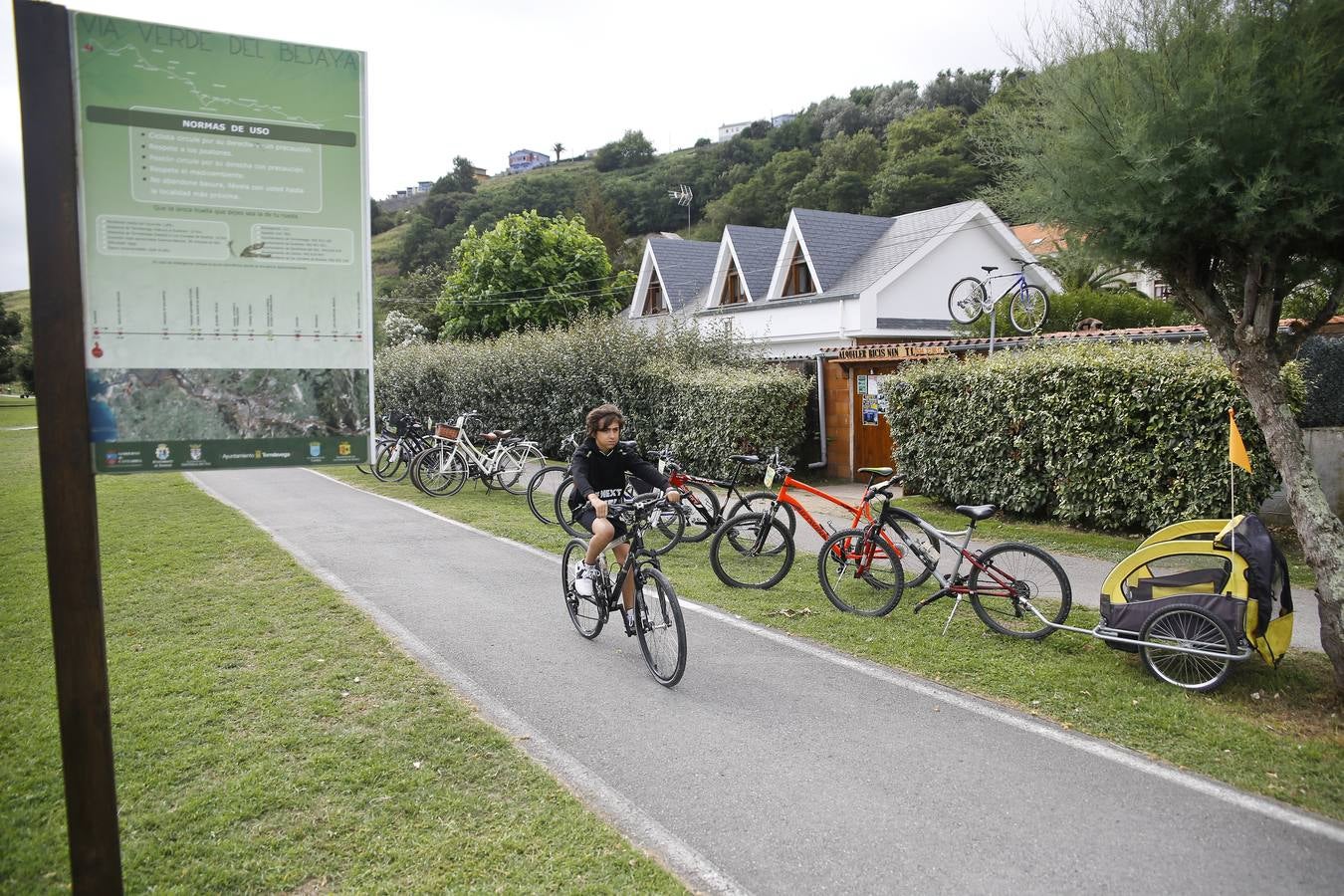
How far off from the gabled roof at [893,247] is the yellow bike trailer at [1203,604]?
1809cm

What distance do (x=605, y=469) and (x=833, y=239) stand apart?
21844mm

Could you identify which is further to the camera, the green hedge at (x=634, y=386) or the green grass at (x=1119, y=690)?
the green hedge at (x=634, y=386)

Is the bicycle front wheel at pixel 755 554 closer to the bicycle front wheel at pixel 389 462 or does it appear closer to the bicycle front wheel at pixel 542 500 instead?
the bicycle front wheel at pixel 542 500

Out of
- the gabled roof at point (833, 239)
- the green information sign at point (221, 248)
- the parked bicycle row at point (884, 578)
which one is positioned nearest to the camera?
the green information sign at point (221, 248)

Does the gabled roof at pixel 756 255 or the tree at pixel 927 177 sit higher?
the tree at pixel 927 177

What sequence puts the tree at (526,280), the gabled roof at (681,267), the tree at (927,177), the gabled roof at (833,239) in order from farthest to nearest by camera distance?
1. the tree at (927,177)
2. the tree at (526,280)
3. the gabled roof at (681,267)
4. the gabled roof at (833,239)

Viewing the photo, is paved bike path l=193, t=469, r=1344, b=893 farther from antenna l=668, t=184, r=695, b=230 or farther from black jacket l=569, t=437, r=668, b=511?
antenna l=668, t=184, r=695, b=230

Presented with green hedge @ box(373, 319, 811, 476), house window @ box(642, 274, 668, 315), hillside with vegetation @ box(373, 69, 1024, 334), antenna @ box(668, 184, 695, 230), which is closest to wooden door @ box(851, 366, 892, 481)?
green hedge @ box(373, 319, 811, 476)

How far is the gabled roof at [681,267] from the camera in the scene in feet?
107

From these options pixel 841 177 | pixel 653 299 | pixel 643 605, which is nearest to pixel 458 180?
pixel 841 177

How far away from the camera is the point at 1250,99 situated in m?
5.34

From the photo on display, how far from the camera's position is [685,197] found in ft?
248

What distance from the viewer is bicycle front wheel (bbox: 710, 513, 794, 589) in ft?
26.8

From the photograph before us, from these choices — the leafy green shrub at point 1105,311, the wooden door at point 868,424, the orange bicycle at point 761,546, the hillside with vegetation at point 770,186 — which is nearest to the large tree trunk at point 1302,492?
the orange bicycle at point 761,546
